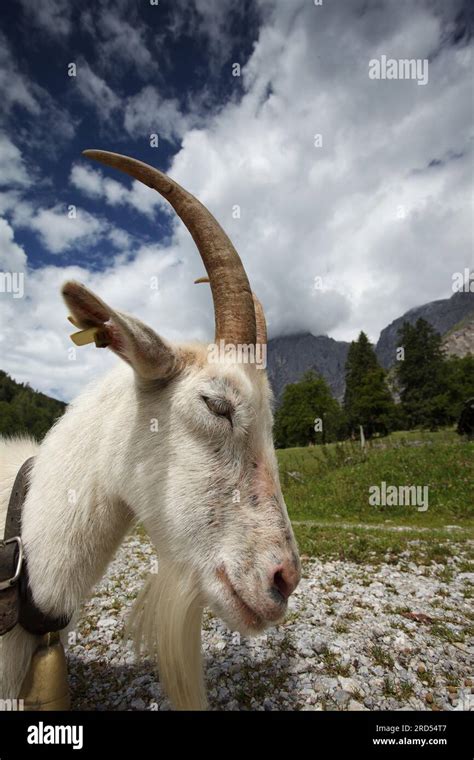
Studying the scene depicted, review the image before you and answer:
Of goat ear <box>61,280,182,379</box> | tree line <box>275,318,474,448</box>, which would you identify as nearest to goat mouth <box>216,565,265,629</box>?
goat ear <box>61,280,182,379</box>

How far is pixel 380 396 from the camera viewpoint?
209ft

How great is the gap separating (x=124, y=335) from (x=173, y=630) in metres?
1.94

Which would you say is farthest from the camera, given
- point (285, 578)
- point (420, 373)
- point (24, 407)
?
point (24, 407)

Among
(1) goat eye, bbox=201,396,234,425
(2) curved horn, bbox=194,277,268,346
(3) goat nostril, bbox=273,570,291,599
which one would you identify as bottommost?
(3) goat nostril, bbox=273,570,291,599

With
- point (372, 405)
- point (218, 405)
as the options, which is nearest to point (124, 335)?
point (218, 405)

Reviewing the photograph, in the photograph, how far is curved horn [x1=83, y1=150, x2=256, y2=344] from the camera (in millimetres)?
2475

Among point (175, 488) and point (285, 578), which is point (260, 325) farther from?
point (285, 578)

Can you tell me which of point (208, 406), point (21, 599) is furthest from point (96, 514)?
point (208, 406)

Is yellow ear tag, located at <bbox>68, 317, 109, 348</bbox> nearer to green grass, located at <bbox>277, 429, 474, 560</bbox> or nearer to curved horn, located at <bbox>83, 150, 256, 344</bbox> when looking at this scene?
curved horn, located at <bbox>83, 150, 256, 344</bbox>

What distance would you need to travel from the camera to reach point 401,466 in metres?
15.4

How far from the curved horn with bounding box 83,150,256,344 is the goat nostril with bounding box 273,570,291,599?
1404 millimetres

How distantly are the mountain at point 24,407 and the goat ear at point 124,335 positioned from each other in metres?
30.6
